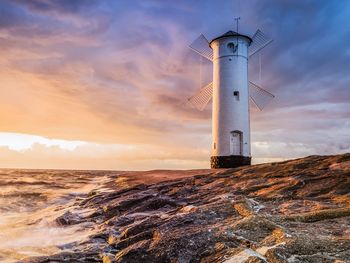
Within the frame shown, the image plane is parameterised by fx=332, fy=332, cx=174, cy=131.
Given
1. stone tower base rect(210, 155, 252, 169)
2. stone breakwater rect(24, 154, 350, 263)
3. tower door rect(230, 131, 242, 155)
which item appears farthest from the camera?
tower door rect(230, 131, 242, 155)

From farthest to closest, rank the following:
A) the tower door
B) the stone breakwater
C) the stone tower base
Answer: the tower door < the stone tower base < the stone breakwater

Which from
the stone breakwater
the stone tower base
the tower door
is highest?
the tower door

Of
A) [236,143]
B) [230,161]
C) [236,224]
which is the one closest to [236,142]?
[236,143]

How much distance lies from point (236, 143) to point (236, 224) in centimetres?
1670

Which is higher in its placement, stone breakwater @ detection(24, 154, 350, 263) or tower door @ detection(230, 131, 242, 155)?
tower door @ detection(230, 131, 242, 155)

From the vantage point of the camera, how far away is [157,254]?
4918mm

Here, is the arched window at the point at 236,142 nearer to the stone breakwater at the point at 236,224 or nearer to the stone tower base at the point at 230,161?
the stone tower base at the point at 230,161

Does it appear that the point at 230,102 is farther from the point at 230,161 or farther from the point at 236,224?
the point at 236,224

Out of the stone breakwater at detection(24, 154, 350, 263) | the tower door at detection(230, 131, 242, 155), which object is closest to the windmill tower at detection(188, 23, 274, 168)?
the tower door at detection(230, 131, 242, 155)

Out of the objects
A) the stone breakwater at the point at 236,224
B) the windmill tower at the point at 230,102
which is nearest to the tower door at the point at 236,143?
the windmill tower at the point at 230,102

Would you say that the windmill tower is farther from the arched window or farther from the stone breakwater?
the stone breakwater

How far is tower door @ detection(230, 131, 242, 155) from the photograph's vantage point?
2167cm

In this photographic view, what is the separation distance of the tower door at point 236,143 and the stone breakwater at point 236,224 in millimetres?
10949

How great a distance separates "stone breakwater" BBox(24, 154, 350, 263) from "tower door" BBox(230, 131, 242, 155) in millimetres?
10949
